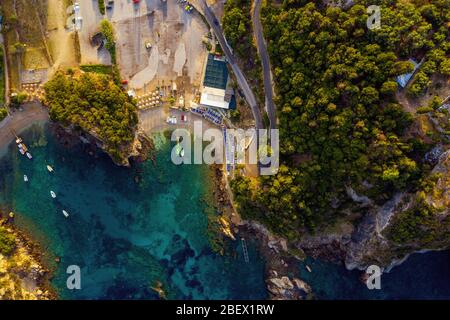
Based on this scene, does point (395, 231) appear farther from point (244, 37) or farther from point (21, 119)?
point (21, 119)

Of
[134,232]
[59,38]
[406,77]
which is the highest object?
[59,38]

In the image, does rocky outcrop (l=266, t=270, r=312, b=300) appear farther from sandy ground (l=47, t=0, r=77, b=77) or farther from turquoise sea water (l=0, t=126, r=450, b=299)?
sandy ground (l=47, t=0, r=77, b=77)

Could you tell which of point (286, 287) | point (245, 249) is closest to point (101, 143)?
point (245, 249)

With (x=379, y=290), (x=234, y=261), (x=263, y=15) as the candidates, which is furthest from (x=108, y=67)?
(x=379, y=290)

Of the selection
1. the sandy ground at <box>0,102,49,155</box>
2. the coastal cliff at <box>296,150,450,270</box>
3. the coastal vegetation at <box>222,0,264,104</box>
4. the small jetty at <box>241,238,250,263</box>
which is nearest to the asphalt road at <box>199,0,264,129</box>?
the coastal vegetation at <box>222,0,264,104</box>

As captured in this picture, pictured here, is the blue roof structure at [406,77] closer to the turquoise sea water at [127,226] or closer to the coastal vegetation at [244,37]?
the coastal vegetation at [244,37]

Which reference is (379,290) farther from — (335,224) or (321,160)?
(321,160)
